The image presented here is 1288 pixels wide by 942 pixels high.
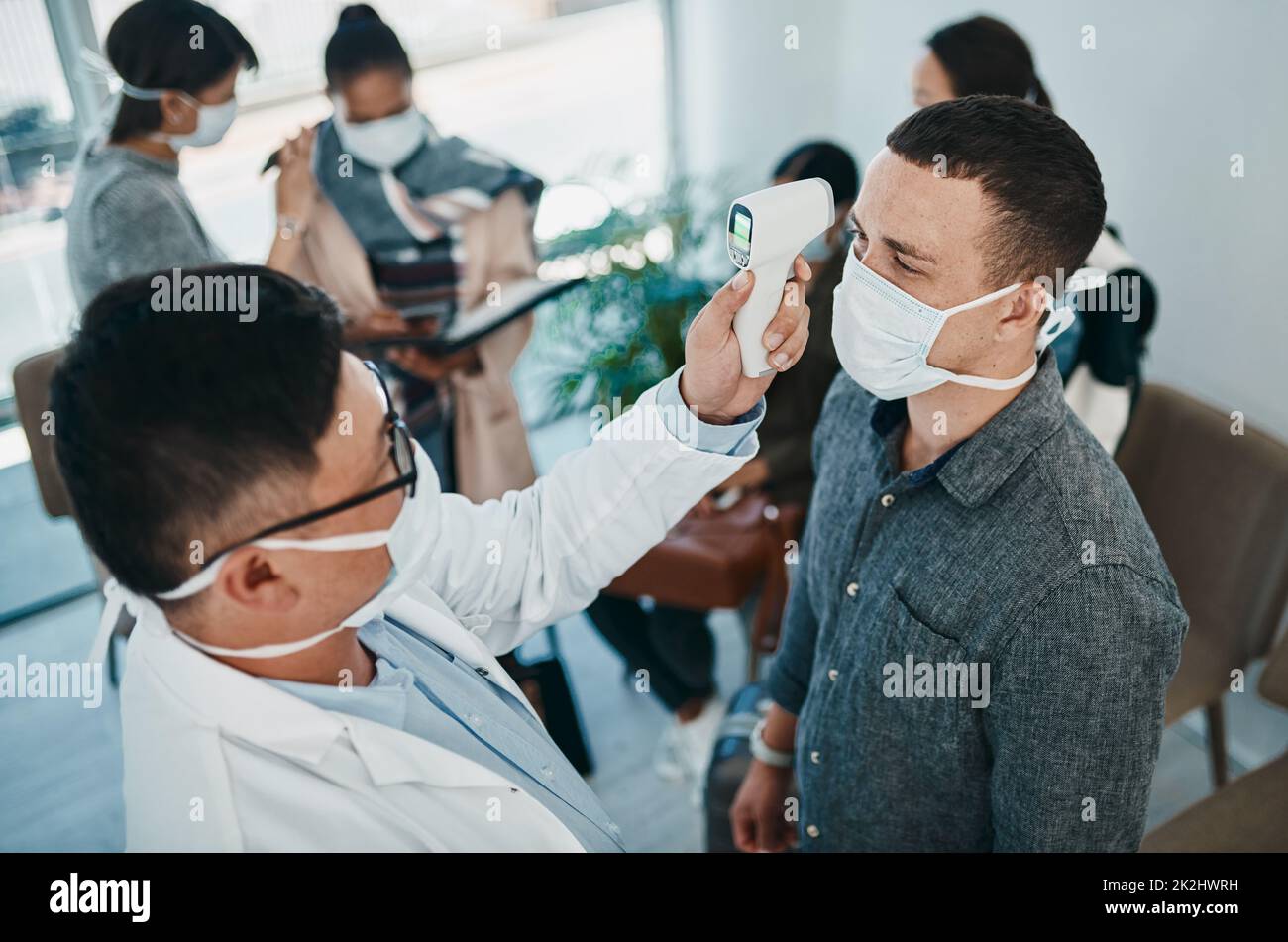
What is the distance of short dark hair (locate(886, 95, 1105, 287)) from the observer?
1.17 meters

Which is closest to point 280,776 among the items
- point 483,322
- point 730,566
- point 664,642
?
point 730,566

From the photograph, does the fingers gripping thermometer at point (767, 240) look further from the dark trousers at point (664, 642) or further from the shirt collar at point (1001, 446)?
the dark trousers at point (664, 642)

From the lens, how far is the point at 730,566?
2406 millimetres

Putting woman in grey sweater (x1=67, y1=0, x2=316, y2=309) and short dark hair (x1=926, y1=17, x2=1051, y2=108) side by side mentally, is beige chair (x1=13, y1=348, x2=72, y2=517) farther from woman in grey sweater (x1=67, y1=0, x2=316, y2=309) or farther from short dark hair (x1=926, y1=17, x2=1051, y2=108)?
short dark hair (x1=926, y1=17, x2=1051, y2=108)

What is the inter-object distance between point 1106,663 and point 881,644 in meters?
0.29

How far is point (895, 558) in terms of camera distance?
4.32 feet

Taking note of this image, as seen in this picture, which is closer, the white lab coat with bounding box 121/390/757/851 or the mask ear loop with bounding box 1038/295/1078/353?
the white lab coat with bounding box 121/390/757/851

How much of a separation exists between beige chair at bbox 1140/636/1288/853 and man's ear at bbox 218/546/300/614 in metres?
1.67

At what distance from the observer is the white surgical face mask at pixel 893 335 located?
127 cm

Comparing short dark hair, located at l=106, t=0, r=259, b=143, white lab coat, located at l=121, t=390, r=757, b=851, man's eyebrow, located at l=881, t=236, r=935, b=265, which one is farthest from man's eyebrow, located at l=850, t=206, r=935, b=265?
short dark hair, located at l=106, t=0, r=259, b=143

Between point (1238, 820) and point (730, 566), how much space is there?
1.15 metres

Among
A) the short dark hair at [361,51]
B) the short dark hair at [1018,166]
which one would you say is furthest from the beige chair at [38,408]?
the short dark hair at [1018,166]

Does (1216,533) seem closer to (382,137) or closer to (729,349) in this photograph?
(729,349)
